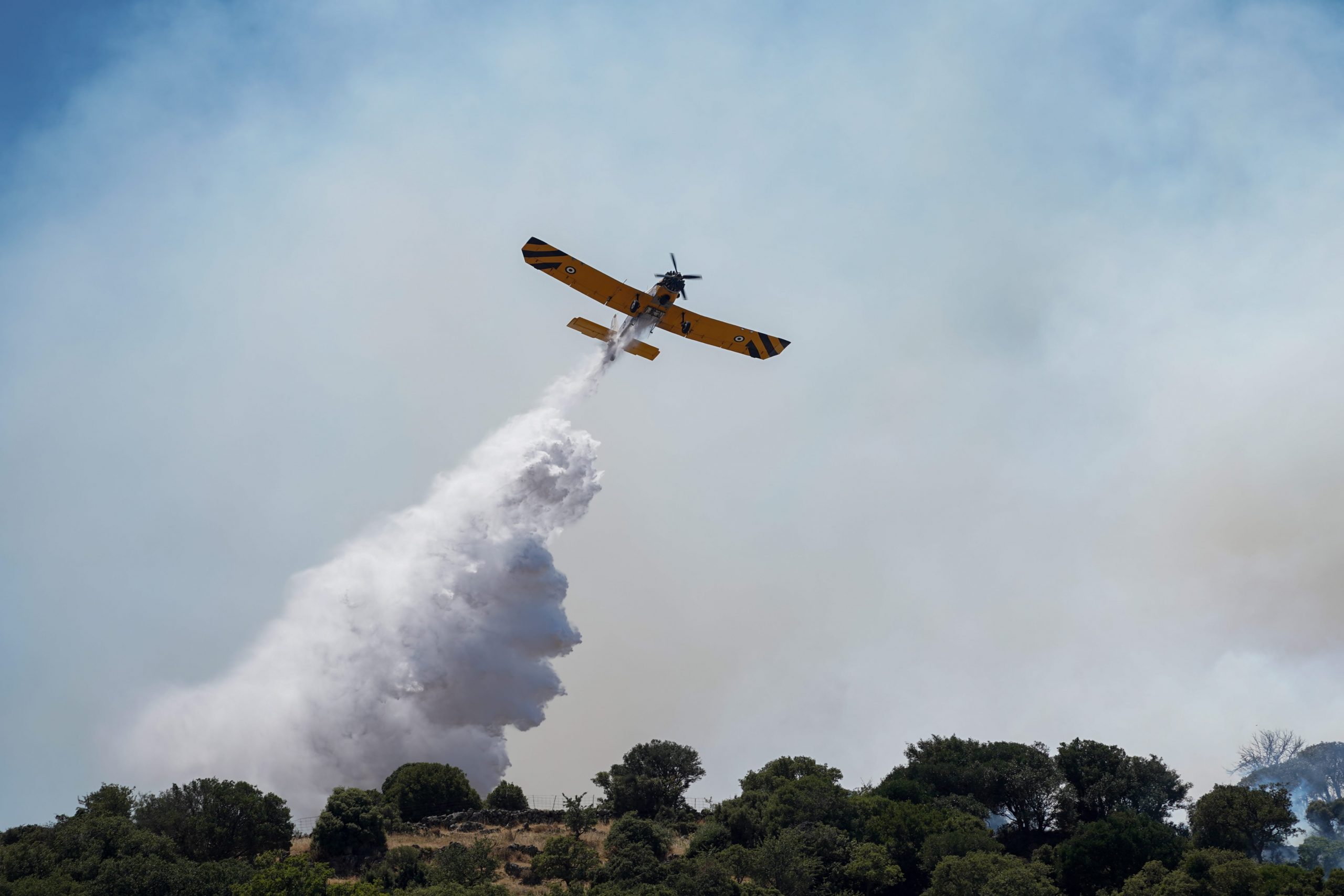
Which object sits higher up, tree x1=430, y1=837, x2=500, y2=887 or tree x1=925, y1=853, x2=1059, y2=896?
tree x1=430, y1=837, x2=500, y2=887

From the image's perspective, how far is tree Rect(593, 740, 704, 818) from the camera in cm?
6738

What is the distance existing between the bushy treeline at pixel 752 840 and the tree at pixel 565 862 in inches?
3.8

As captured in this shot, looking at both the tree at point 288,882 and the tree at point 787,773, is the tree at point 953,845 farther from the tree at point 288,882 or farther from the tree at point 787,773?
the tree at point 288,882

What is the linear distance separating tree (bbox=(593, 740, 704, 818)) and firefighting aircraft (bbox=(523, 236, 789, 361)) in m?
28.7

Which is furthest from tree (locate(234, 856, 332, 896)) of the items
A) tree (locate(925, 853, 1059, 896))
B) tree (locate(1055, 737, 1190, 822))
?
tree (locate(1055, 737, 1190, 822))

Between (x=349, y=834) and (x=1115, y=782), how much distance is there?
51113mm

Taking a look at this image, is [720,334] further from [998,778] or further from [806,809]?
[998,778]

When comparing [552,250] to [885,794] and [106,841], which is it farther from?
[885,794]

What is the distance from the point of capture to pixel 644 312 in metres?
59.3

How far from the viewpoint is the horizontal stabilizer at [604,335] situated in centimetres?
6150

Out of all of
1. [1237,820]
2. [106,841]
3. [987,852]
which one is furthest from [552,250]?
[1237,820]

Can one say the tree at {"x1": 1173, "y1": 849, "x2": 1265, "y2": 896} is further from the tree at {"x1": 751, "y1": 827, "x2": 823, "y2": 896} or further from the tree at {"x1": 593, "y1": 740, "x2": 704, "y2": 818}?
the tree at {"x1": 593, "y1": 740, "x2": 704, "y2": 818}

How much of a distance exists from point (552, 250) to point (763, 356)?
51.3ft

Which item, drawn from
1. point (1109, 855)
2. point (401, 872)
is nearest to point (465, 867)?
point (401, 872)
